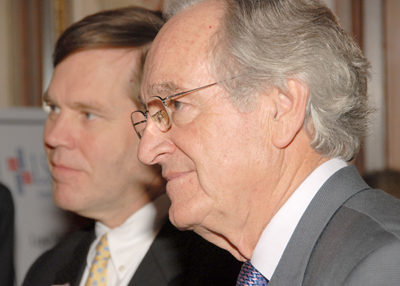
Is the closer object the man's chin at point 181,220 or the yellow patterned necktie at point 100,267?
the man's chin at point 181,220

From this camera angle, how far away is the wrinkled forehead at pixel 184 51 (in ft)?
4.15

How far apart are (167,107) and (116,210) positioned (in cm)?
92

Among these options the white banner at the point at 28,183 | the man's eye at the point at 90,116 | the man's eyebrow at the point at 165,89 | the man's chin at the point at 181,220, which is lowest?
the white banner at the point at 28,183

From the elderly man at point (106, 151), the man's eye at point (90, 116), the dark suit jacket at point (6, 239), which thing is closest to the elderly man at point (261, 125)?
the elderly man at point (106, 151)

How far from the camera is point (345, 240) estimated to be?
1.03 metres

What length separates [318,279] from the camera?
102 cm

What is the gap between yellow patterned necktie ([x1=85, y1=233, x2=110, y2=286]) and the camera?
6.42ft

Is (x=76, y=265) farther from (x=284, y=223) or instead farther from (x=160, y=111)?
(x=284, y=223)

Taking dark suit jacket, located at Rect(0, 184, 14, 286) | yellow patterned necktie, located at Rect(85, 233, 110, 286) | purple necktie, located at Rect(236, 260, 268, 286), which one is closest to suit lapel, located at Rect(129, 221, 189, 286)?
yellow patterned necktie, located at Rect(85, 233, 110, 286)

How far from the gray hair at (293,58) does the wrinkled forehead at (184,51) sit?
4 centimetres

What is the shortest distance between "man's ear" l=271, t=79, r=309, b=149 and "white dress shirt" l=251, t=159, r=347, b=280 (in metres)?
0.14

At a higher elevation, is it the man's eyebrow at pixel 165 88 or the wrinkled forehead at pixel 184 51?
the wrinkled forehead at pixel 184 51

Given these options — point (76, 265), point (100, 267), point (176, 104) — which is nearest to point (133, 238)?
point (100, 267)

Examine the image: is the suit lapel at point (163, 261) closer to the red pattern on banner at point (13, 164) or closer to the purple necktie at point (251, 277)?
the purple necktie at point (251, 277)
